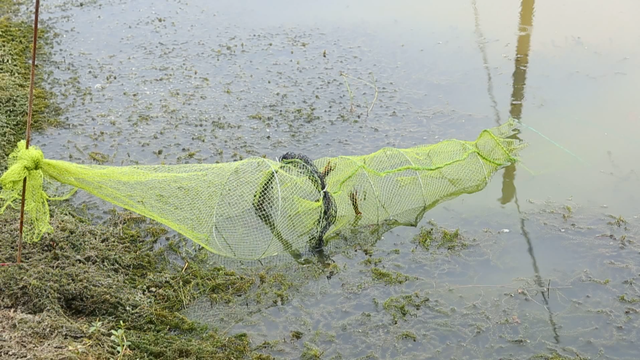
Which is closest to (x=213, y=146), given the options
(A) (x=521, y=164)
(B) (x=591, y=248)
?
(A) (x=521, y=164)

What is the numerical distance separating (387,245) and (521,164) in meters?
2.23

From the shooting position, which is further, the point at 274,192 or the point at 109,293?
the point at 274,192

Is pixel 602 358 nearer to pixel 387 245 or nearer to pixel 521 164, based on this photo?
pixel 387 245

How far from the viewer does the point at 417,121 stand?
8227mm

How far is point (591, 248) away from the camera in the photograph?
6.19 metres

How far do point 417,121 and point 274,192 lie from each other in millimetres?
2942

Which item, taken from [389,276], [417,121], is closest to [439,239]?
[389,276]

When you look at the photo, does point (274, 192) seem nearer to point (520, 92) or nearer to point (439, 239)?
point (439, 239)

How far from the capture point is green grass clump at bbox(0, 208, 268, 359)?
4.80 meters

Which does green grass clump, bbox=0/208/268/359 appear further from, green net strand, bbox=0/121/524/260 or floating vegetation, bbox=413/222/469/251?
floating vegetation, bbox=413/222/469/251

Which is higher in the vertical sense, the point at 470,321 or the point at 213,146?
the point at 213,146

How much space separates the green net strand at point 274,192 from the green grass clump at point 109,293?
0.93ft

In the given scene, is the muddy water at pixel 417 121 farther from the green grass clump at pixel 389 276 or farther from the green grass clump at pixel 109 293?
the green grass clump at pixel 109 293

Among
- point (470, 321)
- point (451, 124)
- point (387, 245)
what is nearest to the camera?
point (470, 321)
